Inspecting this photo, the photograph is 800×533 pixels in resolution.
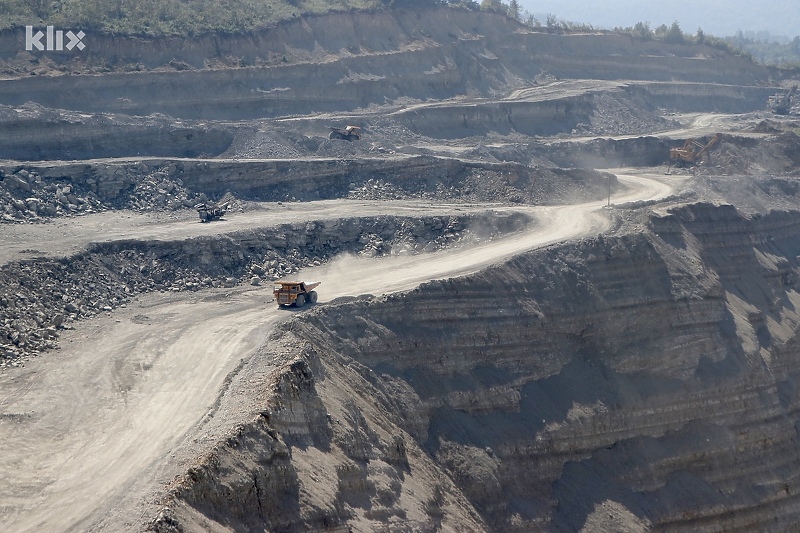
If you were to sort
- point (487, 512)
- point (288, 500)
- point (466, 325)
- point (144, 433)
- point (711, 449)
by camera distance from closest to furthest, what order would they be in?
point (288, 500), point (144, 433), point (487, 512), point (466, 325), point (711, 449)

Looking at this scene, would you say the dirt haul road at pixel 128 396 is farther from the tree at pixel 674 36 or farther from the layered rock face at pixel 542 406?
the tree at pixel 674 36

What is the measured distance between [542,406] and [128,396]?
1352 cm

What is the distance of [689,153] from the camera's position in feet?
206

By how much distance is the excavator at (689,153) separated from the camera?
6266 centimetres

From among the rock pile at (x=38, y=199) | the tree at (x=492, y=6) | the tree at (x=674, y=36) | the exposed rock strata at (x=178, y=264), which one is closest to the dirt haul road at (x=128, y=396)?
the exposed rock strata at (x=178, y=264)

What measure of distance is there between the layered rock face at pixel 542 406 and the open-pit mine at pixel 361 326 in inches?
3.5

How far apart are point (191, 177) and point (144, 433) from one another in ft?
77.0

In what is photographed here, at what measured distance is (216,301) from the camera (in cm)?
3191

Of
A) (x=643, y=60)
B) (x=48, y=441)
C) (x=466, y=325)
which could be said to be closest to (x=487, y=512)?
(x=466, y=325)

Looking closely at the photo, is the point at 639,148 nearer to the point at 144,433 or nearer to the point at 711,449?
the point at 711,449

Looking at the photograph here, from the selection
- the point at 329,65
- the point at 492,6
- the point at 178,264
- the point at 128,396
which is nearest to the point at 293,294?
the point at 178,264
